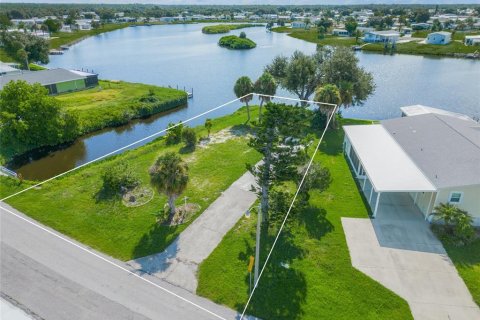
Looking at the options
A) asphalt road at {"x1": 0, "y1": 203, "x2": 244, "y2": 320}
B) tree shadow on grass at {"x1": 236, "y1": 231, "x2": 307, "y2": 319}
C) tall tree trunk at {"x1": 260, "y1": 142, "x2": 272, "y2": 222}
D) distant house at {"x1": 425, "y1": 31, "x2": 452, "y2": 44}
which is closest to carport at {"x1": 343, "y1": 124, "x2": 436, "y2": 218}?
tall tree trunk at {"x1": 260, "y1": 142, "x2": 272, "y2": 222}

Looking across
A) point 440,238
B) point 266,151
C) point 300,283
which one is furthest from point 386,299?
point 266,151

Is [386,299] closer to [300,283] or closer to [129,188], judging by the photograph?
[300,283]

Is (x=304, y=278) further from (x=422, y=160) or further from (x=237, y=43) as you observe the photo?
(x=237, y=43)

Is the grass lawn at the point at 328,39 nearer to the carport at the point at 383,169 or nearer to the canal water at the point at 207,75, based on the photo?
the canal water at the point at 207,75

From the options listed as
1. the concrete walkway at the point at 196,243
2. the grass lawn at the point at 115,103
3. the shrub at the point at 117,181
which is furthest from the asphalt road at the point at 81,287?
the grass lawn at the point at 115,103

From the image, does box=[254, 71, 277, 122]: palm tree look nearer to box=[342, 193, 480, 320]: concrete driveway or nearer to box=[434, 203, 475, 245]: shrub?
box=[342, 193, 480, 320]: concrete driveway

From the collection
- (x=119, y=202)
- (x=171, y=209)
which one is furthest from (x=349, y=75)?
(x=119, y=202)
